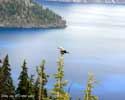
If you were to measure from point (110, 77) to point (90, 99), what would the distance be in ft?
323

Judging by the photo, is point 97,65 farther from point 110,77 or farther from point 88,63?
point 110,77

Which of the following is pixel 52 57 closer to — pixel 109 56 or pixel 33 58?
pixel 33 58

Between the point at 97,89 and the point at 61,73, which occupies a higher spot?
the point at 61,73

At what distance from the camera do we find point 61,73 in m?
30.7

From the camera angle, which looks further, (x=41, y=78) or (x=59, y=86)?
(x=41, y=78)

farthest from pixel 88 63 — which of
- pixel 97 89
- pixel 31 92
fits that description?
pixel 31 92

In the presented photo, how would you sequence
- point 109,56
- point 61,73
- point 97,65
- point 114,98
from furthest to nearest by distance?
point 109,56
point 97,65
point 114,98
point 61,73

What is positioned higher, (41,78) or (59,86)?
(59,86)

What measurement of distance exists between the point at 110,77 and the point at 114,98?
2343cm

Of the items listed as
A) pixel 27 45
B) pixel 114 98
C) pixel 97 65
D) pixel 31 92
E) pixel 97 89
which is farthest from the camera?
pixel 27 45

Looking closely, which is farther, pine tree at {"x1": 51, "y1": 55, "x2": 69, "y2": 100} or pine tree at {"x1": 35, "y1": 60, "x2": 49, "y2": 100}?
pine tree at {"x1": 35, "y1": 60, "x2": 49, "y2": 100}

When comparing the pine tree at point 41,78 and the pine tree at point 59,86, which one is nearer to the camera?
the pine tree at point 59,86

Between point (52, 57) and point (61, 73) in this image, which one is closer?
point (61, 73)

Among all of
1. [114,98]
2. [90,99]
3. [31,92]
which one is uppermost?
[90,99]
